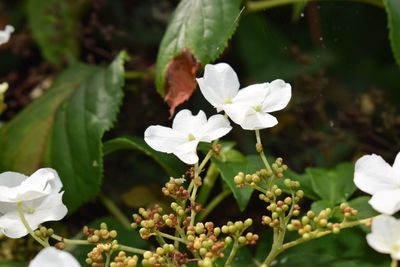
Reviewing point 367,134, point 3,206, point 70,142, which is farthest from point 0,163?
point 367,134

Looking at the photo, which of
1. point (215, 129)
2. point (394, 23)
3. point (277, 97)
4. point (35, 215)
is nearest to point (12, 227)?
point (35, 215)

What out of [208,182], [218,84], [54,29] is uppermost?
[218,84]

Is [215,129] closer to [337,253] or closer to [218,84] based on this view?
[218,84]

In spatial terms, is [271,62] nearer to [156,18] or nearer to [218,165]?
[156,18]

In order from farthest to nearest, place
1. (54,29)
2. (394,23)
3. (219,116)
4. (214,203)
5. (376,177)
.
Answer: (54,29)
(214,203)
(394,23)
(219,116)
(376,177)

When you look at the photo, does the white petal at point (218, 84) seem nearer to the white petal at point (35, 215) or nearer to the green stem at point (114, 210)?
the white petal at point (35, 215)

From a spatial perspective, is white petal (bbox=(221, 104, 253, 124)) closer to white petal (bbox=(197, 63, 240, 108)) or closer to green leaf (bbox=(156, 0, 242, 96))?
white petal (bbox=(197, 63, 240, 108))
